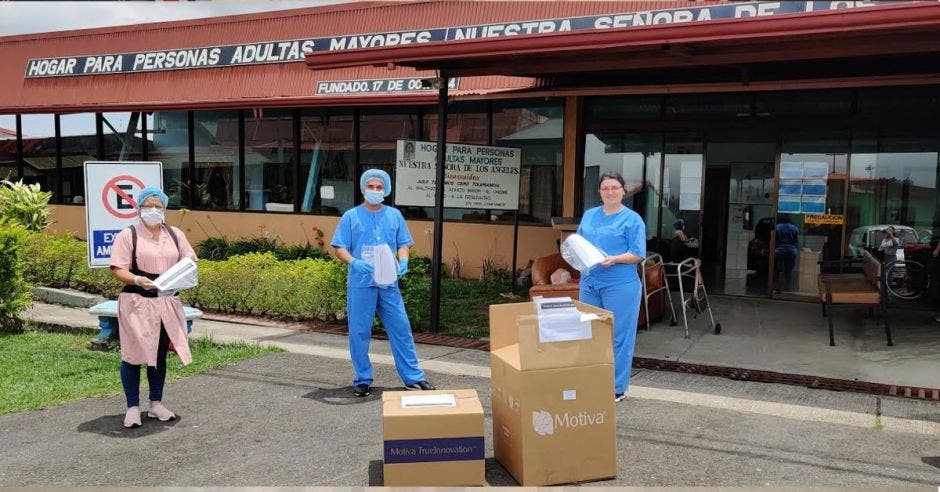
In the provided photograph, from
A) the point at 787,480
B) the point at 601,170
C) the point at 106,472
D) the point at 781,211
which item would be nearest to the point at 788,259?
the point at 781,211

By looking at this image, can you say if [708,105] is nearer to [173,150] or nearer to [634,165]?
[634,165]

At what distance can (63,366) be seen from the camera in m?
7.09

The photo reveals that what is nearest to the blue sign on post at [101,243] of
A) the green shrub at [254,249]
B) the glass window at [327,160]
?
the green shrub at [254,249]

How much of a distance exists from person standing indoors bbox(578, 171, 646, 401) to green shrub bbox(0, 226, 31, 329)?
22.6 ft

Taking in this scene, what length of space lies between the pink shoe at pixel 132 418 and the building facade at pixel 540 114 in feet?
14.8

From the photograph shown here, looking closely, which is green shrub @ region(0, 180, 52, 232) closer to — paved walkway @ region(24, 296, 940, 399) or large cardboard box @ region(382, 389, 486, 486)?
paved walkway @ region(24, 296, 940, 399)

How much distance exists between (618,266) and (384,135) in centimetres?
884

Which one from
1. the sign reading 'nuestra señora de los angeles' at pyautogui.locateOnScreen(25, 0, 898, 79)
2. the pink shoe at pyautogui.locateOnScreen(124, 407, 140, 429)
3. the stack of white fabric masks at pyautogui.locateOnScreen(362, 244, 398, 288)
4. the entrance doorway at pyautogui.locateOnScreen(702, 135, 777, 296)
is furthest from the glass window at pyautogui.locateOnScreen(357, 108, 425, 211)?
the pink shoe at pyautogui.locateOnScreen(124, 407, 140, 429)

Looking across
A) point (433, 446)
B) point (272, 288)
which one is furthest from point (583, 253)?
point (272, 288)

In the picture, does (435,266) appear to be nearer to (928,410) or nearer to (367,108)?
(928,410)

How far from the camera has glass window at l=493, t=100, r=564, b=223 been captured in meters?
12.1

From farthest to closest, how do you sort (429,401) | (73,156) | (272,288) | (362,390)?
1. (73,156)
2. (272,288)
3. (362,390)
4. (429,401)

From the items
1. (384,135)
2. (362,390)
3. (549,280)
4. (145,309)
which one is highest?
(384,135)

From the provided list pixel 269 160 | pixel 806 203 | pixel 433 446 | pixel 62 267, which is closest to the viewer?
pixel 433 446
